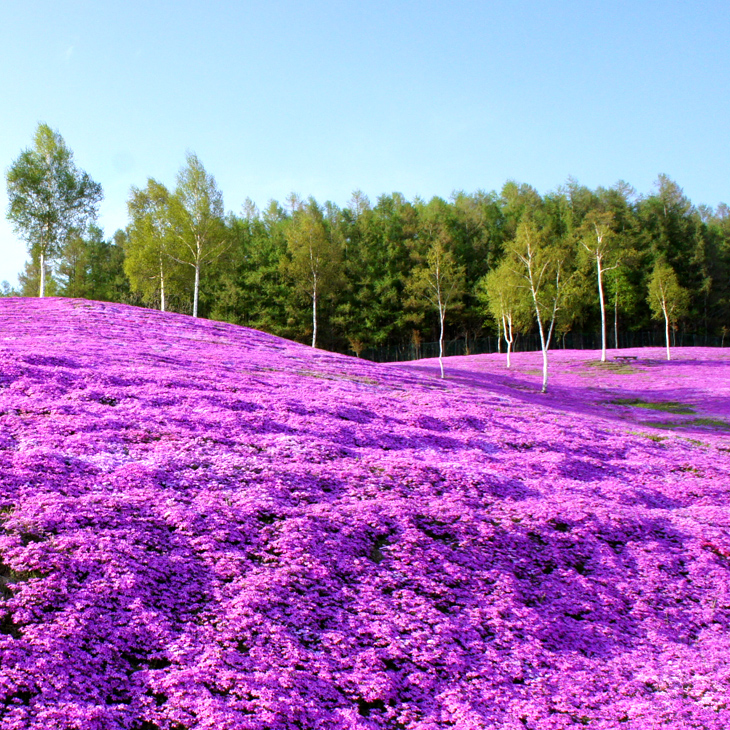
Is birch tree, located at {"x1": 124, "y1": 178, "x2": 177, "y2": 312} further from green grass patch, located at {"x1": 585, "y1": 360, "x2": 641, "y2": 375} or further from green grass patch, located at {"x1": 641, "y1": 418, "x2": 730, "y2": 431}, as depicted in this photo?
green grass patch, located at {"x1": 641, "y1": 418, "x2": 730, "y2": 431}

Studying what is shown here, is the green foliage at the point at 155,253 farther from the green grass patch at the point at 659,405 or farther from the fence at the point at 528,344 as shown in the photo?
the green grass patch at the point at 659,405

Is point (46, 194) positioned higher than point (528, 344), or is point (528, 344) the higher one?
point (46, 194)

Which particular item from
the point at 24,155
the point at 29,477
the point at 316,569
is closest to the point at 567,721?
the point at 316,569

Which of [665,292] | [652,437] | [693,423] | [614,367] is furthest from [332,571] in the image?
[665,292]

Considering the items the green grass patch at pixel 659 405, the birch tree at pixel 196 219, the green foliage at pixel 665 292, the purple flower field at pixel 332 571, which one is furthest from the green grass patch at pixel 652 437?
the green foliage at pixel 665 292

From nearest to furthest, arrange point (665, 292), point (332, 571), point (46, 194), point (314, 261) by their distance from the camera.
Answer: point (332, 571)
point (46, 194)
point (314, 261)
point (665, 292)

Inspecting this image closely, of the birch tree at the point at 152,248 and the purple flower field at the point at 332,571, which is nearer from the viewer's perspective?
the purple flower field at the point at 332,571

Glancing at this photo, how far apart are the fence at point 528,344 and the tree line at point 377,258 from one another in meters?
2.04

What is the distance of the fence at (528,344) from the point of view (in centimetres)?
7662

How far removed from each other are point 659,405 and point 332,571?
92.4 feet

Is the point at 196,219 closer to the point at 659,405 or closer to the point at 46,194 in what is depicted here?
the point at 46,194

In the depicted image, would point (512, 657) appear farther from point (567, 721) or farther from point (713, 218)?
point (713, 218)

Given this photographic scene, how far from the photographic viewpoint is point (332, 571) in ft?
22.1

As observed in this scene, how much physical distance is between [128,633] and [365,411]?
10.1 m
